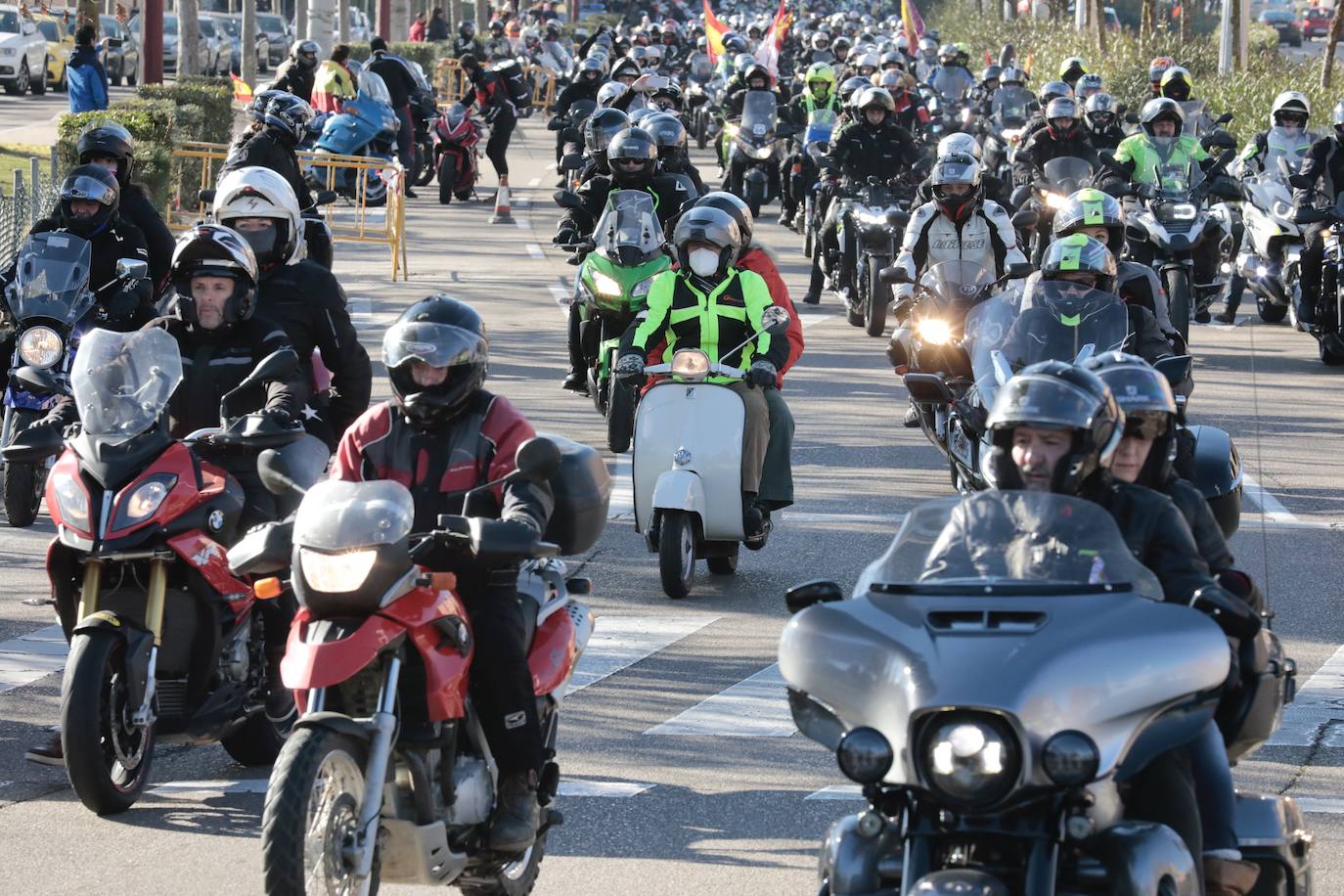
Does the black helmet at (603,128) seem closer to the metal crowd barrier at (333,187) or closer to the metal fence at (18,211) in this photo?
the metal fence at (18,211)

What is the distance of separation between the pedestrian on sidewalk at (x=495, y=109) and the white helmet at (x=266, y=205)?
65.3ft

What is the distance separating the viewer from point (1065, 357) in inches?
396

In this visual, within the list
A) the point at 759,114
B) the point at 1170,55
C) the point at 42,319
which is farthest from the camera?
the point at 1170,55

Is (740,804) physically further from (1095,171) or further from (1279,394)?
(1095,171)

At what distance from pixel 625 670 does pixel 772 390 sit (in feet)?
7.71

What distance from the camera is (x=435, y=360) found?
6379 mm

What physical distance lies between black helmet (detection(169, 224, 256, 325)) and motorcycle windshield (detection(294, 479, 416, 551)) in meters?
2.74

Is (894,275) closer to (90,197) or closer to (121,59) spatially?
(90,197)

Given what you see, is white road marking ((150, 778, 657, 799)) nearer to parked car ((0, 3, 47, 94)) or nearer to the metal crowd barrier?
the metal crowd barrier

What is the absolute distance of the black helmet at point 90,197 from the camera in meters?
12.0

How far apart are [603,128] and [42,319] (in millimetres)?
6766

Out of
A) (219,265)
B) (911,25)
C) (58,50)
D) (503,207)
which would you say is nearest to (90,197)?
(219,265)

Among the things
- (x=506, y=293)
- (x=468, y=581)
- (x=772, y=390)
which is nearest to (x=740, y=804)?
(x=468, y=581)

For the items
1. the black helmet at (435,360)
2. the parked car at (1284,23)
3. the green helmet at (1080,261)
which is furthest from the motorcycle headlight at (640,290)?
the parked car at (1284,23)
